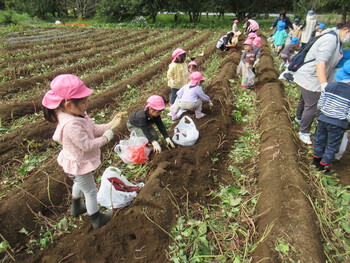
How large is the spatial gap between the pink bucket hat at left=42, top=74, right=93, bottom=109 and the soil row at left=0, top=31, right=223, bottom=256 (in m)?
1.64

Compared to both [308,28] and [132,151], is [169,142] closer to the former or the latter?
[132,151]

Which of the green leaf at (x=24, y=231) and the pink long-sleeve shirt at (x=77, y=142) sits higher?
the pink long-sleeve shirt at (x=77, y=142)

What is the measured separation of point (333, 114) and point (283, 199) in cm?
131

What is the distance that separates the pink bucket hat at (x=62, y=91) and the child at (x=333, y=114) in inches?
119

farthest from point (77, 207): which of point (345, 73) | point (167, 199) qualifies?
point (345, 73)

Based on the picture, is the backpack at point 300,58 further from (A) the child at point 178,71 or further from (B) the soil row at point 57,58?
(B) the soil row at point 57,58

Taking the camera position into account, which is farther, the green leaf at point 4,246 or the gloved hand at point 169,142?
the gloved hand at point 169,142

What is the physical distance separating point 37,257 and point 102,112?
369cm

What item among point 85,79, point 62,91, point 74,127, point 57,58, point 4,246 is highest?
point 62,91

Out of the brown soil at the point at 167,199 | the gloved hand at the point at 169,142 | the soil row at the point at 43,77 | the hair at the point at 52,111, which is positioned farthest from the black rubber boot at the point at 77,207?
the soil row at the point at 43,77

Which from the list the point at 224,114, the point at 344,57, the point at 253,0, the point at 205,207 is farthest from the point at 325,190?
the point at 253,0

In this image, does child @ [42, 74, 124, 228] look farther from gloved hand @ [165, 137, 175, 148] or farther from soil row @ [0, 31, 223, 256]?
gloved hand @ [165, 137, 175, 148]

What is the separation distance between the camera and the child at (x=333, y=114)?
2855mm

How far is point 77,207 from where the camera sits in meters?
2.83
